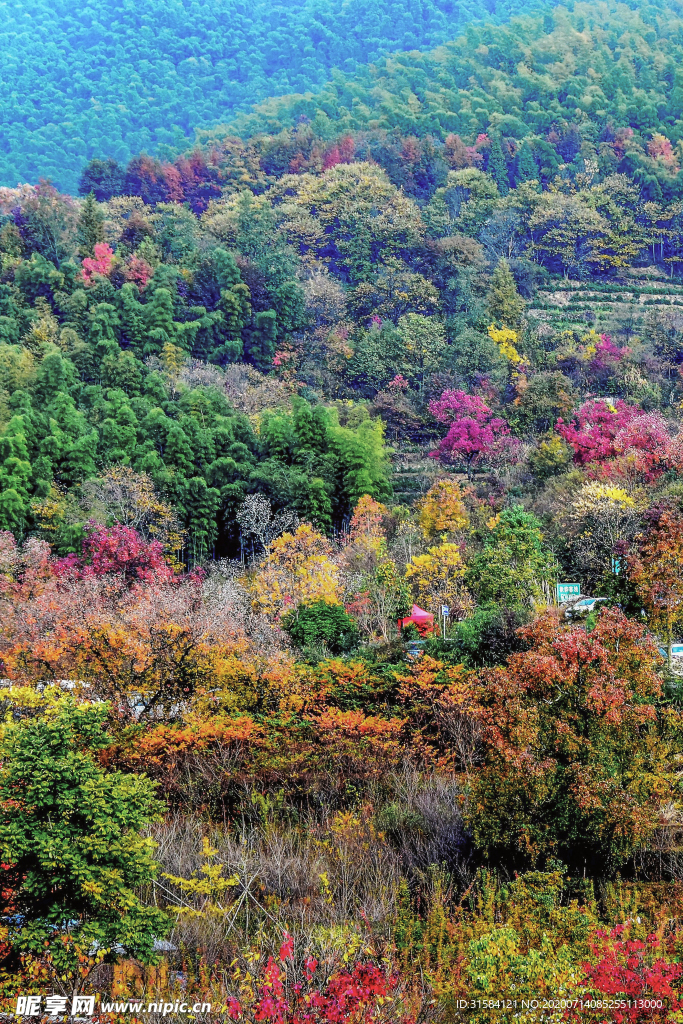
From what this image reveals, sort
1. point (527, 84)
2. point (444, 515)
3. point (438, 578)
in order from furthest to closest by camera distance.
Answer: point (527, 84) → point (444, 515) → point (438, 578)

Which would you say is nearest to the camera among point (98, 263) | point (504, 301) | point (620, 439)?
point (620, 439)

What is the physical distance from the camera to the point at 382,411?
48062 millimetres

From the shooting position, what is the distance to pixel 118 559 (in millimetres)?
29781

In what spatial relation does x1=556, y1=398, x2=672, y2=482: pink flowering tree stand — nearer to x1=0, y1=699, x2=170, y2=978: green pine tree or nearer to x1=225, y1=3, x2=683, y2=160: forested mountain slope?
x1=0, y1=699, x2=170, y2=978: green pine tree

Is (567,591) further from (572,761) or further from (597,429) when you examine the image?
(597,429)

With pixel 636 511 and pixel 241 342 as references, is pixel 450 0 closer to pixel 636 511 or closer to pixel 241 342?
pixel 241 342

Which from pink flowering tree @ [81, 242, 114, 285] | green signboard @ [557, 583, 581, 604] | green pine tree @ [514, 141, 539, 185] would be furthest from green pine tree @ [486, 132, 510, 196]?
green signboard @ [557, 583, 581, 604]

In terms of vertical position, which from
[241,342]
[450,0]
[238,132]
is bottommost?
[241,342]

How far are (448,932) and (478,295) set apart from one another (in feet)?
157

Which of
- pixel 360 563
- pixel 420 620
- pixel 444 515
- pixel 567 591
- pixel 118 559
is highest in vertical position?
pixel 444 515

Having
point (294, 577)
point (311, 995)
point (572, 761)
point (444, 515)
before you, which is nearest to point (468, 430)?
point (444, 515)

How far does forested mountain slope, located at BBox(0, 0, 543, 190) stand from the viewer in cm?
9450

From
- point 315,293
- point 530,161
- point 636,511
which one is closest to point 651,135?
point 530,161

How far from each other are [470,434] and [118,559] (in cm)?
1902
